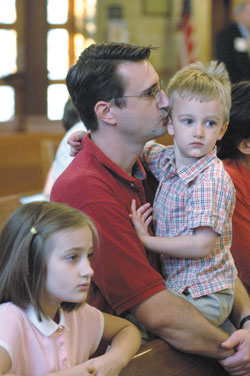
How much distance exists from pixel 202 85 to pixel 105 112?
0.31 metres

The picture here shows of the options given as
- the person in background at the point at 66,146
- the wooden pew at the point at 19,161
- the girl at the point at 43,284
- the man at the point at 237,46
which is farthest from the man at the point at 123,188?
the man at the point at 237,46

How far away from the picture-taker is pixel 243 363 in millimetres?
1858

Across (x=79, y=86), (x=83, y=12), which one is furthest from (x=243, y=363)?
(x=83, y=12)

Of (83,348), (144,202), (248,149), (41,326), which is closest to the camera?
(41,326)

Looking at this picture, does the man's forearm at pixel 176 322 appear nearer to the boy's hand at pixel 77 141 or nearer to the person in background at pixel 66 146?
the boy's hand at pixel 77 141

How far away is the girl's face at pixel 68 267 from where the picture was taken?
4.54 ft

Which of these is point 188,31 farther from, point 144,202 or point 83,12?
point 144,202

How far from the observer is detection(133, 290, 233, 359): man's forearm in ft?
5.73

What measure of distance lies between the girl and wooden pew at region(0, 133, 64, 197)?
3.13m

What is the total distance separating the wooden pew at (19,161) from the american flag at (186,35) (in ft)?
10.7

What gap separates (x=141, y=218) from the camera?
6.20ft

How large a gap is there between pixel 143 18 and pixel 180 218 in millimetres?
5876

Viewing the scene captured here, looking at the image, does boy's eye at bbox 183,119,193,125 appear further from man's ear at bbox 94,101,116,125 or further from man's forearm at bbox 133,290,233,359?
man's forearm at bbox 133,290,233,359

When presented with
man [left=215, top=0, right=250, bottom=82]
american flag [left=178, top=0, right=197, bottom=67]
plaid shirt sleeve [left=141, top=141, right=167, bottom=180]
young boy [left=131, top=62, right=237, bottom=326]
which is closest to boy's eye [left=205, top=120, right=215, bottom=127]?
young boy [left=131, top=62, right=237, bottom=326]
